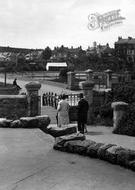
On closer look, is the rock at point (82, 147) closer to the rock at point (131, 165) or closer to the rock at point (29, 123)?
the rock at point (131, 165)

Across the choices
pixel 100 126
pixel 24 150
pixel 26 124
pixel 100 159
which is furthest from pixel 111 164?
pixel 100 126

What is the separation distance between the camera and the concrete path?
24.1 ft

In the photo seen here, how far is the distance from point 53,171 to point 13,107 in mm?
10431

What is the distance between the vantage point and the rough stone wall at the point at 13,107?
18484 millimetres

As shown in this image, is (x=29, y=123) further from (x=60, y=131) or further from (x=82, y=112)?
(x=82, y=112)

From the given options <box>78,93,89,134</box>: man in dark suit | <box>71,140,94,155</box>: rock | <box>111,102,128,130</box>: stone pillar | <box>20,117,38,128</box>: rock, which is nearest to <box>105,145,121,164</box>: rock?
<box>71,140,94,155</box>: rock

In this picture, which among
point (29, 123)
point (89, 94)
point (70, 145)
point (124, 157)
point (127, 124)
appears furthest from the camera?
point (89, 94)

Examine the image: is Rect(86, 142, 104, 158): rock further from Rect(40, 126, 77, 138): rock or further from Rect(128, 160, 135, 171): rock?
Rect(40, 126, 77, 138): rock

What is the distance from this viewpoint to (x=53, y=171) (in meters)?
8.28

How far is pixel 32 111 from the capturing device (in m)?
18.8

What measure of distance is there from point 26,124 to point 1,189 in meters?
6.46

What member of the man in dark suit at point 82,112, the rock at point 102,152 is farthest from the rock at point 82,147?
the man in dark suit at point 82,112

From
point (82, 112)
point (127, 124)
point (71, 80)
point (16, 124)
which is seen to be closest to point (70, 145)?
point (16, 124)

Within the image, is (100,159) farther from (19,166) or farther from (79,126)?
(79,126)
